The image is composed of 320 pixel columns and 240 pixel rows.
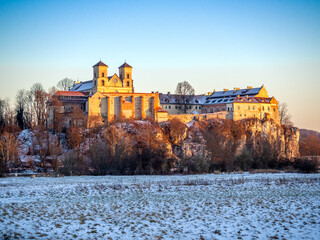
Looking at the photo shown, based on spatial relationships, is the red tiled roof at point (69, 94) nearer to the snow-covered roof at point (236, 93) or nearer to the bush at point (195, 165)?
the snow-covered roof at point (236, 93)

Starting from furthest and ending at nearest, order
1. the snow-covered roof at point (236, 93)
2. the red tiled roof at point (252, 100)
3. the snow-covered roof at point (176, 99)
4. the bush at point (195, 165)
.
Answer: the snow-covered roof at point (176, 99) < the snow-covered roof at point (236, 93) < the red tiled roof at point (252, 100) < the bush at point (195, 165)

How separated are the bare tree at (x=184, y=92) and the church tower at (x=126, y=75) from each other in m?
10.3

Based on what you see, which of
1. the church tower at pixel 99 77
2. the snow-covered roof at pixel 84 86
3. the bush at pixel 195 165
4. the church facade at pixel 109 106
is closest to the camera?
the bush at pixel 195 165

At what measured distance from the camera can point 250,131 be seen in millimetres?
70188

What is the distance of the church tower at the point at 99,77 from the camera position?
249 feet

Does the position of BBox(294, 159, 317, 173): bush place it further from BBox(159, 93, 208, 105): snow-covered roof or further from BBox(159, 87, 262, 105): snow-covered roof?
BBox(159, 93, 208, 105): snow-covered roof

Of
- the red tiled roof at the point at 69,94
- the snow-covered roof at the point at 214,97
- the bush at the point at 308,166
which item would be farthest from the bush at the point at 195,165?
the snow-covered roof at the point at 214,97

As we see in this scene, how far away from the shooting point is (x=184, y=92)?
8475cm

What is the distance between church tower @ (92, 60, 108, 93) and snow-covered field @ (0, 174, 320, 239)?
4947cm

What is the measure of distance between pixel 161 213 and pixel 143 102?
50337 mm

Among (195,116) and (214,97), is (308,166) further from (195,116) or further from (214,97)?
(214,97)

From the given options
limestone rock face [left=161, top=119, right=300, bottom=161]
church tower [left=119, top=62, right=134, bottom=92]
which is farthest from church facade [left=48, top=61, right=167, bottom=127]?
church tower [left=119, top=62, right=134, bottom=92]

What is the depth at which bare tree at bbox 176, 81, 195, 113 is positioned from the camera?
82688 millimetres

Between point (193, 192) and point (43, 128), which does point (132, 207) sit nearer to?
point (193, 192)
